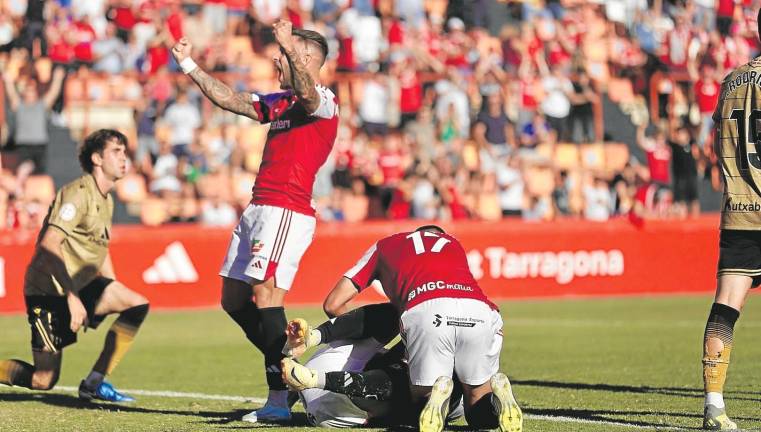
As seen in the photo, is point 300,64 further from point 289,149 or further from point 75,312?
point 75,312

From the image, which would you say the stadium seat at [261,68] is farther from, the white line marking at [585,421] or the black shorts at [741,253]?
the black shorts at [741,253]

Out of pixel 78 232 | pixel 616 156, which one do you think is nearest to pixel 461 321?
pixel 78 232

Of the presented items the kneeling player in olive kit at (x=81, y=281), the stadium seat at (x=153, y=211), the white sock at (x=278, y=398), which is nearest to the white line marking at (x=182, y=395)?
the kneeling player in olive kit at (x=81, y=281)

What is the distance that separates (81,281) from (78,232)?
373 millimetres

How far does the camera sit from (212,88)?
8.39 meters

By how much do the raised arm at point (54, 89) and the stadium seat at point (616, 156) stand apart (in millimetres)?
10775

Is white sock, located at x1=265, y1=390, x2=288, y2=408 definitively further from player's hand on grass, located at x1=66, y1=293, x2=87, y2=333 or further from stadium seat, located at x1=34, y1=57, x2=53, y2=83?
stadium seat, located at x1=34, y1=57, x2=53, y2=83

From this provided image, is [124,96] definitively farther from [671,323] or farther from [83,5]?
[671,323]

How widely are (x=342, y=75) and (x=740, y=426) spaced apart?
16.8 m

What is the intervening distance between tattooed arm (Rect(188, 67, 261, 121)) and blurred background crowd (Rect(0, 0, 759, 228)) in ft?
35.5

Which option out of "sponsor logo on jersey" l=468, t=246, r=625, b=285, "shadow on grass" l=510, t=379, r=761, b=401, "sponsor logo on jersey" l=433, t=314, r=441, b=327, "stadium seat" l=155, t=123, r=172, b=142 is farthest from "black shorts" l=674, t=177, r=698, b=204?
"sponsor logo on jersey" l=433, t=314, r=441, b=327

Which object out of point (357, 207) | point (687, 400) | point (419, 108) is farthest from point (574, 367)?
point (419, 108)

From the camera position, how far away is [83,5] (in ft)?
71.4

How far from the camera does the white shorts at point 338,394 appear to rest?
7.55 metres
